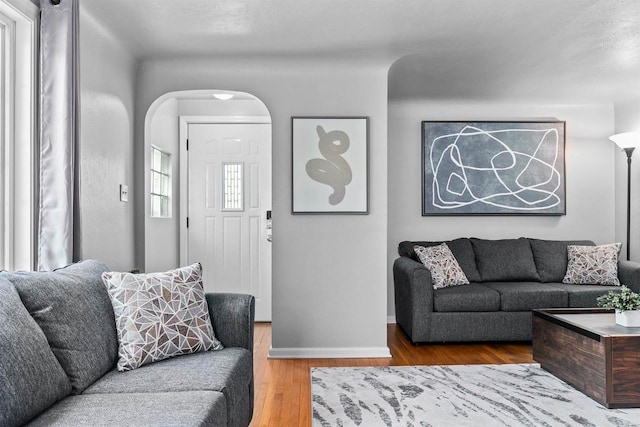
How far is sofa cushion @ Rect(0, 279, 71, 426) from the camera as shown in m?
1.48

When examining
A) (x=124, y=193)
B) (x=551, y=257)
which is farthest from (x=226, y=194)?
(x=551, y=257)

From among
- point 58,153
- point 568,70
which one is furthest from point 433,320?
point 58,153

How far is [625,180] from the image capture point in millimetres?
5418

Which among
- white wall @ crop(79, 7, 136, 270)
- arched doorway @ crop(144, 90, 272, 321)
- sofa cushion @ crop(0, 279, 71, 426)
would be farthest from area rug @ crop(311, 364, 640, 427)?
arched doorway @ crop(144, 90, 272, 321)

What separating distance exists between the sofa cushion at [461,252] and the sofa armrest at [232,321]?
259 centimetres

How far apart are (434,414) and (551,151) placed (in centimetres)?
370

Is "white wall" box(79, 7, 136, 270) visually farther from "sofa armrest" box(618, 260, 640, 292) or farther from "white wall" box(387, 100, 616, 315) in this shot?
"sofa armrest" box(618, 260, 640, 292)

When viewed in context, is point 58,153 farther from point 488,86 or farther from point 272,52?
point 488,86

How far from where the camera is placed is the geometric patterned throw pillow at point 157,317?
2.21 metres

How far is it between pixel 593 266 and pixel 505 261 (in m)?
0.78

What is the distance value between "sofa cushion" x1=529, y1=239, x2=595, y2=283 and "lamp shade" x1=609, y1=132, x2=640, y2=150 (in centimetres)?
103

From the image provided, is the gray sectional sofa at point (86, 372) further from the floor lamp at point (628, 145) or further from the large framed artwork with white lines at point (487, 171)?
the floor lamp at point (628, 145)

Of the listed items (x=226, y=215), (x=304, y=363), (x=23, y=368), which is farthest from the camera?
(x=226, y=215)

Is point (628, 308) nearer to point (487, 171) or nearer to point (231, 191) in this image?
point (487, 171)
